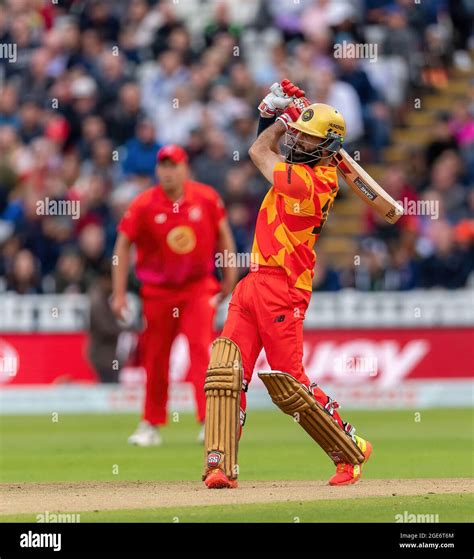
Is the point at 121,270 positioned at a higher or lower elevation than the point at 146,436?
higher

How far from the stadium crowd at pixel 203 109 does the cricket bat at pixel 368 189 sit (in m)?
10.8

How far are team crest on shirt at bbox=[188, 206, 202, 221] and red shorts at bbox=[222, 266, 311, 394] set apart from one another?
4.49 m

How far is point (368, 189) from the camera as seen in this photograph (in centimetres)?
1155

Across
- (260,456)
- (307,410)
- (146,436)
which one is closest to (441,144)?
(146,436)

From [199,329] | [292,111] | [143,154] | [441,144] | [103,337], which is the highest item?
[441,144]

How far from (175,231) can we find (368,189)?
472cm

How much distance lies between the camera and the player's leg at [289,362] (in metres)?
11.3

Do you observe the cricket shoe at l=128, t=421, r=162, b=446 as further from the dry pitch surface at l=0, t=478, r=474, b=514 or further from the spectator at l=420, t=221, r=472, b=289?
the spectator at l=420, t=221, r=472, b=289

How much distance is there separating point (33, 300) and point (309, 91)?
17.8 ft

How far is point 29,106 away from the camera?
25.7 meters

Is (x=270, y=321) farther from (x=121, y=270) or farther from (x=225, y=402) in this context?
(x=121, y=270)

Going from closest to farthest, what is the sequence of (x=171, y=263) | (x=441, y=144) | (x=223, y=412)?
(x=223, y=412) → (x=171, y=263) → (x=441, y=144)

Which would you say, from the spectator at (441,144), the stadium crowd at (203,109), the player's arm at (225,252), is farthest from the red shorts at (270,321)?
the spectator at (441,144)

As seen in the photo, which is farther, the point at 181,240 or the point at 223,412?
the point at 181,240
